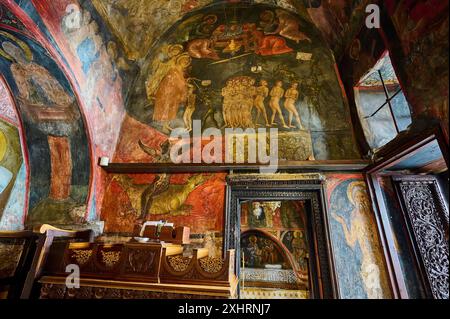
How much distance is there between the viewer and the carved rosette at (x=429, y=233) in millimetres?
3633

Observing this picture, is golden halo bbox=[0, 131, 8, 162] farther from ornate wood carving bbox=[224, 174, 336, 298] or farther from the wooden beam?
ornate wood carving bbox=[224, 174, 336, 298]

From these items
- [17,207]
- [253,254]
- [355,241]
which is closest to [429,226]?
[355,241]

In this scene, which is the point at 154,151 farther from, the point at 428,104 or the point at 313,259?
the point at 428,104

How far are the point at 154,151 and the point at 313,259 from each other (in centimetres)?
437

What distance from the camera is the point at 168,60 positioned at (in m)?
6.31

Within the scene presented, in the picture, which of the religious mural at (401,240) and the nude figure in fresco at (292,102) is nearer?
the religious mural at (401,240)

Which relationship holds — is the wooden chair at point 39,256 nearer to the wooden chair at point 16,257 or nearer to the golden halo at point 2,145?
the wooden chair at point 16,257

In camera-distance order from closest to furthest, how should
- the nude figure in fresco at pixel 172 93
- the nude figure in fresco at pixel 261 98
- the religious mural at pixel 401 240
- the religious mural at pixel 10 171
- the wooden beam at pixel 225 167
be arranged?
the religious mural at pixel 401 240, the religious mural at pixel 10 171, the wooden beam at pixel 225 167, the nude figure in fresco at pixel 261 98, the nude figure in fresco at pixel 172 93

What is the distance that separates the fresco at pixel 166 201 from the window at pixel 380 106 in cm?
356

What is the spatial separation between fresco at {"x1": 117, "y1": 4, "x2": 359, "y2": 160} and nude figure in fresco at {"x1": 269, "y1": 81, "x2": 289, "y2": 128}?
26mm

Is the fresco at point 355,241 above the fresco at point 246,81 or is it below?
below

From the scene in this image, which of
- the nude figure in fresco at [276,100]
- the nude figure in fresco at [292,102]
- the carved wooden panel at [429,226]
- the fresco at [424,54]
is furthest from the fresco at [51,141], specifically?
the carved wooden panel at [429,226]

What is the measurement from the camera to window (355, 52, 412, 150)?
455 centimetres
